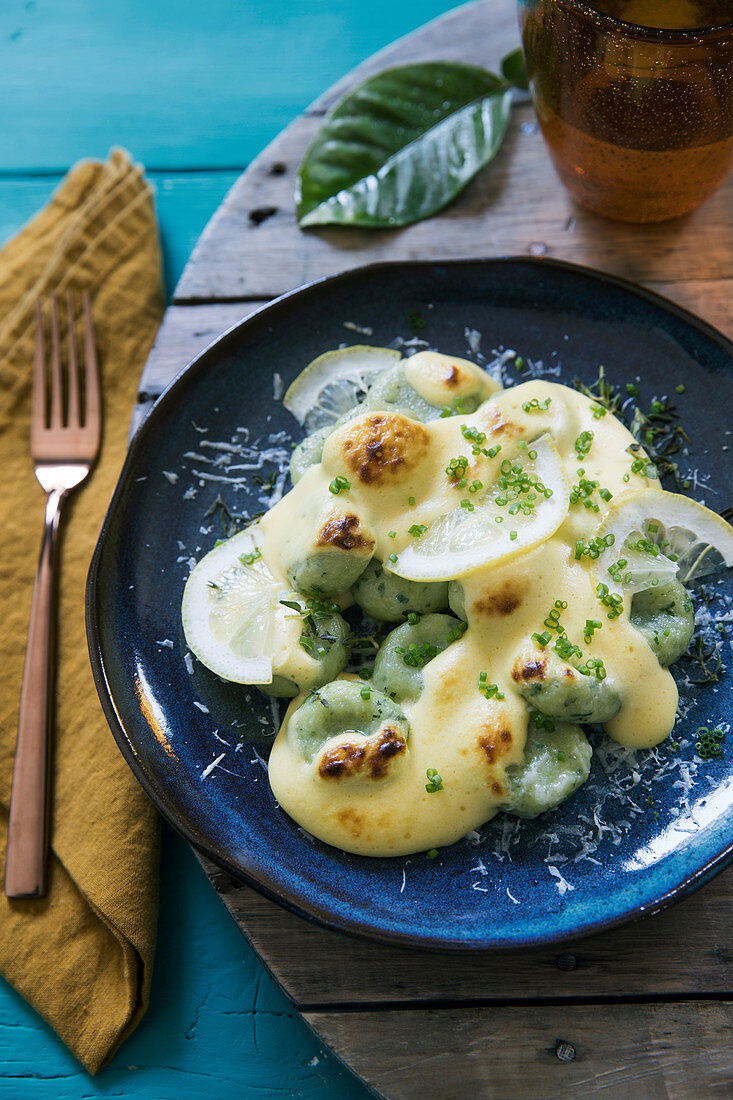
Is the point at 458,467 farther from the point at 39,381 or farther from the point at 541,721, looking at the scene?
the point at 39,381

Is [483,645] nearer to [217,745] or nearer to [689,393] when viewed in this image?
[217,745]

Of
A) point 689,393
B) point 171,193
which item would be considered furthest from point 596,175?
point 171,193

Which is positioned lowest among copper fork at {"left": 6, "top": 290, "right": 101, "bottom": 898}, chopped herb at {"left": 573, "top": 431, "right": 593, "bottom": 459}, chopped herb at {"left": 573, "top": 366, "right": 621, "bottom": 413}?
copper fork at {"left": 6, "top": 290, "right": 101, "bottom": 898}

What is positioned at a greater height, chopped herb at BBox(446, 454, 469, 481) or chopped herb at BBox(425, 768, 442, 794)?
chopped herb at BBox(446, 454, 469, 481)

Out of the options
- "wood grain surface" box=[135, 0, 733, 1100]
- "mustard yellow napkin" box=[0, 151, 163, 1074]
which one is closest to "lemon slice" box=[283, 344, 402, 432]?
"mustard yellow napkin" box=[0, 151, 163, 1074]

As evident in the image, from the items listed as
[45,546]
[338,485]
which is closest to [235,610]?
[338,485]

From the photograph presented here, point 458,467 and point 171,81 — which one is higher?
point 171,81

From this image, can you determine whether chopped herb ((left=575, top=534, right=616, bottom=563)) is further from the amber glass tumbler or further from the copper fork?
the copper fork
